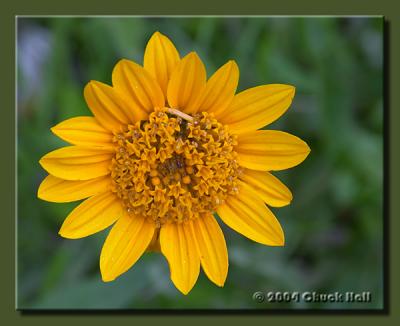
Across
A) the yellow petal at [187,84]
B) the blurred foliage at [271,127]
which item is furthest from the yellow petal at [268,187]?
the blurred foliage at [271,127]

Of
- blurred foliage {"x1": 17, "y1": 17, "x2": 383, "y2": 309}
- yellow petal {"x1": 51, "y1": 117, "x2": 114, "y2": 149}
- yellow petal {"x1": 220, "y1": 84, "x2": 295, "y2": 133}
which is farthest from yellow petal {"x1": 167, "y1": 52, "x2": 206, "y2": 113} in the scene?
blurred foliage {"x1": 17, "y1": 17, "x2": 383, "y2": 309}

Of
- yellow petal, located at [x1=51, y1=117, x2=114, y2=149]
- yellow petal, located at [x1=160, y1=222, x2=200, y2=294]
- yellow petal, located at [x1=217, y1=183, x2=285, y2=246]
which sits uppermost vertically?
yellow petal, located at [x1=51, y1=117, x2=114, y2=149]

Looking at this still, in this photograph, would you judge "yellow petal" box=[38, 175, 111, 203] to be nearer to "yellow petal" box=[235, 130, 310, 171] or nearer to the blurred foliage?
"yellow petal" box=[235, 130, 310, 171]

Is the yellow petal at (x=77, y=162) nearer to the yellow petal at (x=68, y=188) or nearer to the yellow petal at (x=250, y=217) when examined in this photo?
the yellow petal at (x=68, y=188)

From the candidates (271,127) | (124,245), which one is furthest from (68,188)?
(271,127)

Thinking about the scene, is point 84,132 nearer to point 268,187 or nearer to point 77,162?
point 77,162

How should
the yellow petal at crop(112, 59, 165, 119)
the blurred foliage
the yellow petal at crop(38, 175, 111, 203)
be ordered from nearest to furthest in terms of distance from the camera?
the yellow petal at crop(112, 59, 165, 119) → the yellow petal at crop(38, 175, 111, 203) → the blurred foliage
